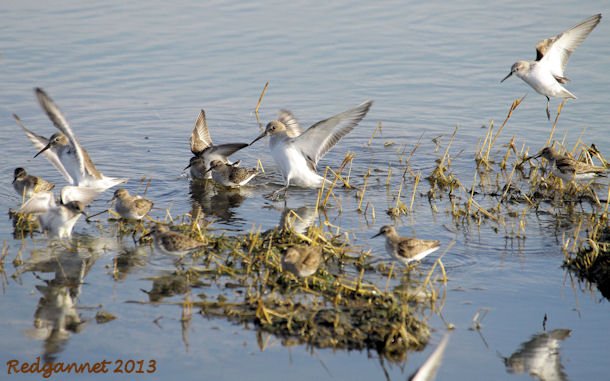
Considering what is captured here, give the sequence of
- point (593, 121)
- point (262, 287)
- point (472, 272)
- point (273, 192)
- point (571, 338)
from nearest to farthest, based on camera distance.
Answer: point (571, 338) < point (262, 287) < point (472, 272) < point (273, 192) < point (593, 121)

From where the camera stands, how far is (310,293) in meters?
8.28

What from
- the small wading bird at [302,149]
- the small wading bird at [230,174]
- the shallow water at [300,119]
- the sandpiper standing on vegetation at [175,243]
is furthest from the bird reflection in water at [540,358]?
the small wading bird at [230,174]

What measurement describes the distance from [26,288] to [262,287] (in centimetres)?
235

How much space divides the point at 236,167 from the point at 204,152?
0.77 metres

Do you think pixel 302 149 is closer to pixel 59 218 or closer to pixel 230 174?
pixel 230 174

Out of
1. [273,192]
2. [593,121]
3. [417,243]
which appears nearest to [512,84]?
[593,121]

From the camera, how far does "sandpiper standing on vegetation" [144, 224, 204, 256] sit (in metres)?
8.88

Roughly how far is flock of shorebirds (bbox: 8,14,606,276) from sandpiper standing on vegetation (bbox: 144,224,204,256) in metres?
0.01

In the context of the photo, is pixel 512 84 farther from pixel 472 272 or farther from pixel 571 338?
pixel 571 338

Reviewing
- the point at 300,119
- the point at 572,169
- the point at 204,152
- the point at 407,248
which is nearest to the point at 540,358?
the point at 407,248

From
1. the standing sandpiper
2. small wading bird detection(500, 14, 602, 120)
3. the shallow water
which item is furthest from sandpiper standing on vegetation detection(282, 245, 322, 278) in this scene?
small wading bird detection(500, 14, 602, 120)

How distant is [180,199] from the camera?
39.5ft

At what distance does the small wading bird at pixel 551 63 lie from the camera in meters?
13.3

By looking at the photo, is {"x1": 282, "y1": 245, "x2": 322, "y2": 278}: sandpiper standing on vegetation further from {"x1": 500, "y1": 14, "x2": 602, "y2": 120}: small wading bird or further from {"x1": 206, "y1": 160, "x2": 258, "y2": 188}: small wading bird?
{"x1": 500, "y1": 14, "x2": 602, "y2": 120}: small wading bird
